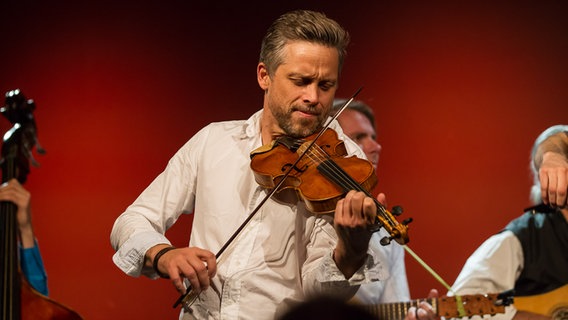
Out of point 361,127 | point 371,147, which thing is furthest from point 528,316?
point 361,127

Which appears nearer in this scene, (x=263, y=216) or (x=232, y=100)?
(x=263, y=216)

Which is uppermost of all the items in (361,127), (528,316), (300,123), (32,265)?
(300,123)

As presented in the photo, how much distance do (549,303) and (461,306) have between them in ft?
1.93

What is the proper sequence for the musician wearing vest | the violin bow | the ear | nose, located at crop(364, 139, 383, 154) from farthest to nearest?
nose, located at crop(364, 139, 383, 154) → the musician wearing vest → the ear → the violin bow

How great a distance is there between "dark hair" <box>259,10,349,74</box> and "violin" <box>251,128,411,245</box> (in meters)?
0.24

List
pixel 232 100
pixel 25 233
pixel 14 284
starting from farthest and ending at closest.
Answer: pixel 232 100, pixel 25 233, pixel 14 284

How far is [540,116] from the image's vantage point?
3.59 m

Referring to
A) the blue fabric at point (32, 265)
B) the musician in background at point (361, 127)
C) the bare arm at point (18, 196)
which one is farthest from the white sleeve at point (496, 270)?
the bare arm at point (18, 196)

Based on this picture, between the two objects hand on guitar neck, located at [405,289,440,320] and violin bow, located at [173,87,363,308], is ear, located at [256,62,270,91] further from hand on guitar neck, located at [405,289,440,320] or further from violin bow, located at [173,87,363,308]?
hand on guitar neck, located at [405,289,440,320]

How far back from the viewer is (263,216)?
2.14m

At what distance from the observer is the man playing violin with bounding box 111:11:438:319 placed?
1.99 m

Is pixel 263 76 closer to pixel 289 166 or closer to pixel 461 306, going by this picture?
pixel 289 166

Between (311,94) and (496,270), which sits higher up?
(311,94)

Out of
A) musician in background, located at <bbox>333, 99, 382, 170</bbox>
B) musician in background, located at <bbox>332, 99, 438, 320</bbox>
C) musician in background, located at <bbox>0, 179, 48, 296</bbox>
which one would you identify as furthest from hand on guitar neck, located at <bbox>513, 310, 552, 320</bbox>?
musician in background, located at <bbox>0, 179, 48, 296</bbox>
